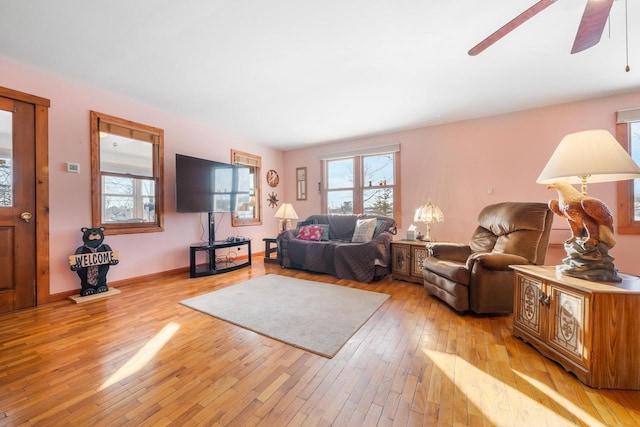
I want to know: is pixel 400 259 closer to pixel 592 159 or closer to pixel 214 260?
pixel 592 159

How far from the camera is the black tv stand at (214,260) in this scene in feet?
11.9

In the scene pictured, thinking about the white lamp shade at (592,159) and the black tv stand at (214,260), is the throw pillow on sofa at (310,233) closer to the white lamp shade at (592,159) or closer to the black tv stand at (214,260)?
the black tv stand at (214,260)

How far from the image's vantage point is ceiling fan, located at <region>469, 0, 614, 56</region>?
1.33 meters

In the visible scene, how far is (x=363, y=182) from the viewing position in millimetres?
5109

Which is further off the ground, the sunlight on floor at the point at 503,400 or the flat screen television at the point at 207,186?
the flat screen television at the point at 207,186

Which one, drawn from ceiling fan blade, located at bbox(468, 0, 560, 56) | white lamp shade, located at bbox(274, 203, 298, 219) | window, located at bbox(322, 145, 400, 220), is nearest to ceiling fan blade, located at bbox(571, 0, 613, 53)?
ceiling fan blade, located at bbox(468, 0, 560, 56)

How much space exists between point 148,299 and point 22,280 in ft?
3.84

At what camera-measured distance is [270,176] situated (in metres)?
5.64

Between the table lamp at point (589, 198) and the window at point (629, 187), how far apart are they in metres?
2.56

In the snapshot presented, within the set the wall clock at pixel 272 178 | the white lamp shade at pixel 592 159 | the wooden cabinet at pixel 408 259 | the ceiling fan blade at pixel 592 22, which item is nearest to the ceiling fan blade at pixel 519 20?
the ceiling fan blade at pixel 592 22

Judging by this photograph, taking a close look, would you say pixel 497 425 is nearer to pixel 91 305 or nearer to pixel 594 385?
pixel 594 385

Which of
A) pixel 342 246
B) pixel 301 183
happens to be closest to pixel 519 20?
pixel 342 246

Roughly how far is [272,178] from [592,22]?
503 cm

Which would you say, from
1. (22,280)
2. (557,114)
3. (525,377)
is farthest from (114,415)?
(557,114)
